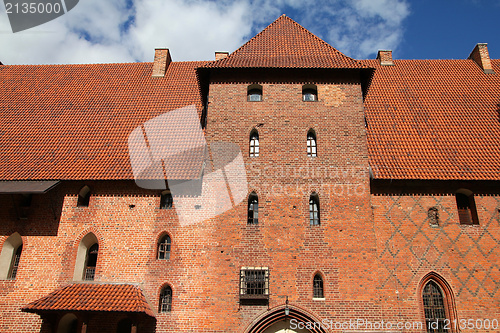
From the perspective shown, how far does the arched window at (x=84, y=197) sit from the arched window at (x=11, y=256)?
2083 mm

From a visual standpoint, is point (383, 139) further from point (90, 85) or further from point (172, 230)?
point (90, 85)

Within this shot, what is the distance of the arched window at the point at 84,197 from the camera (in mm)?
13234

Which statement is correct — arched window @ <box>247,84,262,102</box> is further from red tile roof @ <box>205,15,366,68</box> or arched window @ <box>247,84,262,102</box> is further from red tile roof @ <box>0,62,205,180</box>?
red tile roof @ <box>0,62,205,180</box>

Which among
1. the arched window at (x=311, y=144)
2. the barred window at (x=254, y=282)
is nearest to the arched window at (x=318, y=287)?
the barred window at (x=254, y=282)

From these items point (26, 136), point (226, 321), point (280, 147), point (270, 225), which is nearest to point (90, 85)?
point (26, 136)

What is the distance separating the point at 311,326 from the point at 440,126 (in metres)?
8.47

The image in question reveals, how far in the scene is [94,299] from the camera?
11.2 metres

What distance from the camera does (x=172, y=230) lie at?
12453mm

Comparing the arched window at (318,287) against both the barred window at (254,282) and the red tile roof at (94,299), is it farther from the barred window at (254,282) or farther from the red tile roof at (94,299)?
the red tile roof at (94,299)

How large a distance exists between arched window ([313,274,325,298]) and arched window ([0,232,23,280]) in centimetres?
909

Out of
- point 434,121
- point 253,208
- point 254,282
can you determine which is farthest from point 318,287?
point 434,121

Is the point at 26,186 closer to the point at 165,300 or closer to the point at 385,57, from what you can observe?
the point at 165,300

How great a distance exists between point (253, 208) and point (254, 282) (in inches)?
87.4

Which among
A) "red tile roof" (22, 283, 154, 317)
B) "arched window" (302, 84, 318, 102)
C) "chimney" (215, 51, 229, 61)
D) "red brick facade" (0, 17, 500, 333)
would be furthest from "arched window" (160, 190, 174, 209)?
"chimney" (215, 51, 229, 61)
